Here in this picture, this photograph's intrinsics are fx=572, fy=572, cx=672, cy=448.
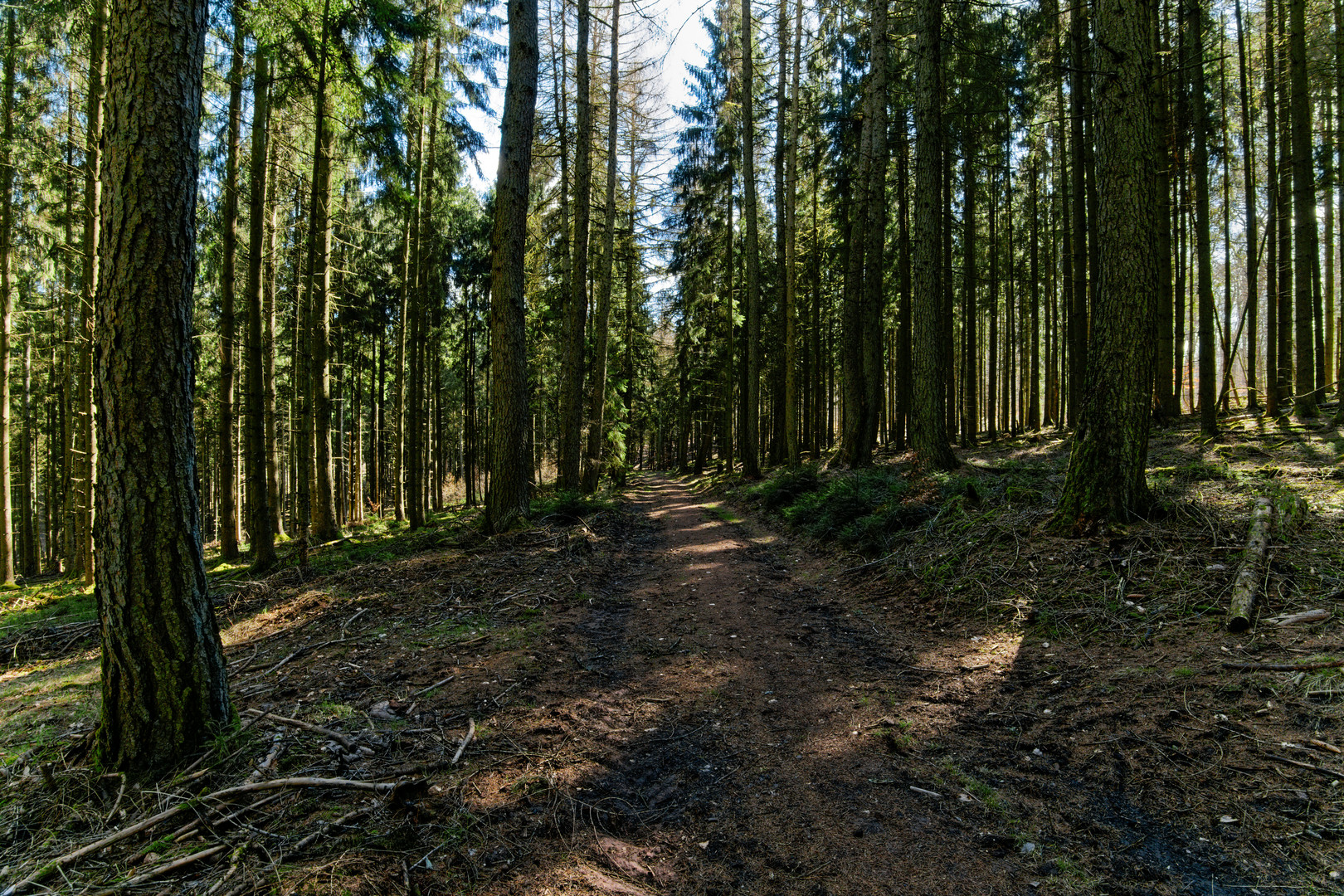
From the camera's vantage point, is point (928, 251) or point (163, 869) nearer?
point (163, 869)

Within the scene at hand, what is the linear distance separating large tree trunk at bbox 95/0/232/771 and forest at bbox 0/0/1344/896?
0.06ft

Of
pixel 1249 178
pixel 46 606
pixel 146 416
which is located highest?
pixel 1249 178

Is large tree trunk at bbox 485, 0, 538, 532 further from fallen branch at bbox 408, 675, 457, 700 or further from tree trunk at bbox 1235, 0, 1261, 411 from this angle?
tree trunk at bbox 1235, 0, 1261, 411

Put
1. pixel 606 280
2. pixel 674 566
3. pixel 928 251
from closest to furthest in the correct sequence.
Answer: pixel 674 566, pixel 928 251, pixel 606 280

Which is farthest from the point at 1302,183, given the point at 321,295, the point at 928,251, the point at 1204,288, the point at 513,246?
the point at 321,295

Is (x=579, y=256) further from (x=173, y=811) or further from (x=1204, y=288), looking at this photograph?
(x=173, y=811)

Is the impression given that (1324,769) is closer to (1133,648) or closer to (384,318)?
(1133,648)

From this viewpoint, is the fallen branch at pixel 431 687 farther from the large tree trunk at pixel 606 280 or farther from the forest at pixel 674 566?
the large tree trunk at pixel 606 280

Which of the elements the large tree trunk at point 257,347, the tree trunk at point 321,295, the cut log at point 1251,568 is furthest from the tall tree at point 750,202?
the cut log at point 1251,568

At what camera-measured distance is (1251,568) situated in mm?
4270

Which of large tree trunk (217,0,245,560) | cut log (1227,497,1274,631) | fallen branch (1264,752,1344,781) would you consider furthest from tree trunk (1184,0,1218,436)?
large tree trunk (217,0,245,560)

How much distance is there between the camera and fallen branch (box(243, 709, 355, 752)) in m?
3.10

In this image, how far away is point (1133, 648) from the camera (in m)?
4.02

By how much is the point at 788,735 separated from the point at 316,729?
2.71 meters
